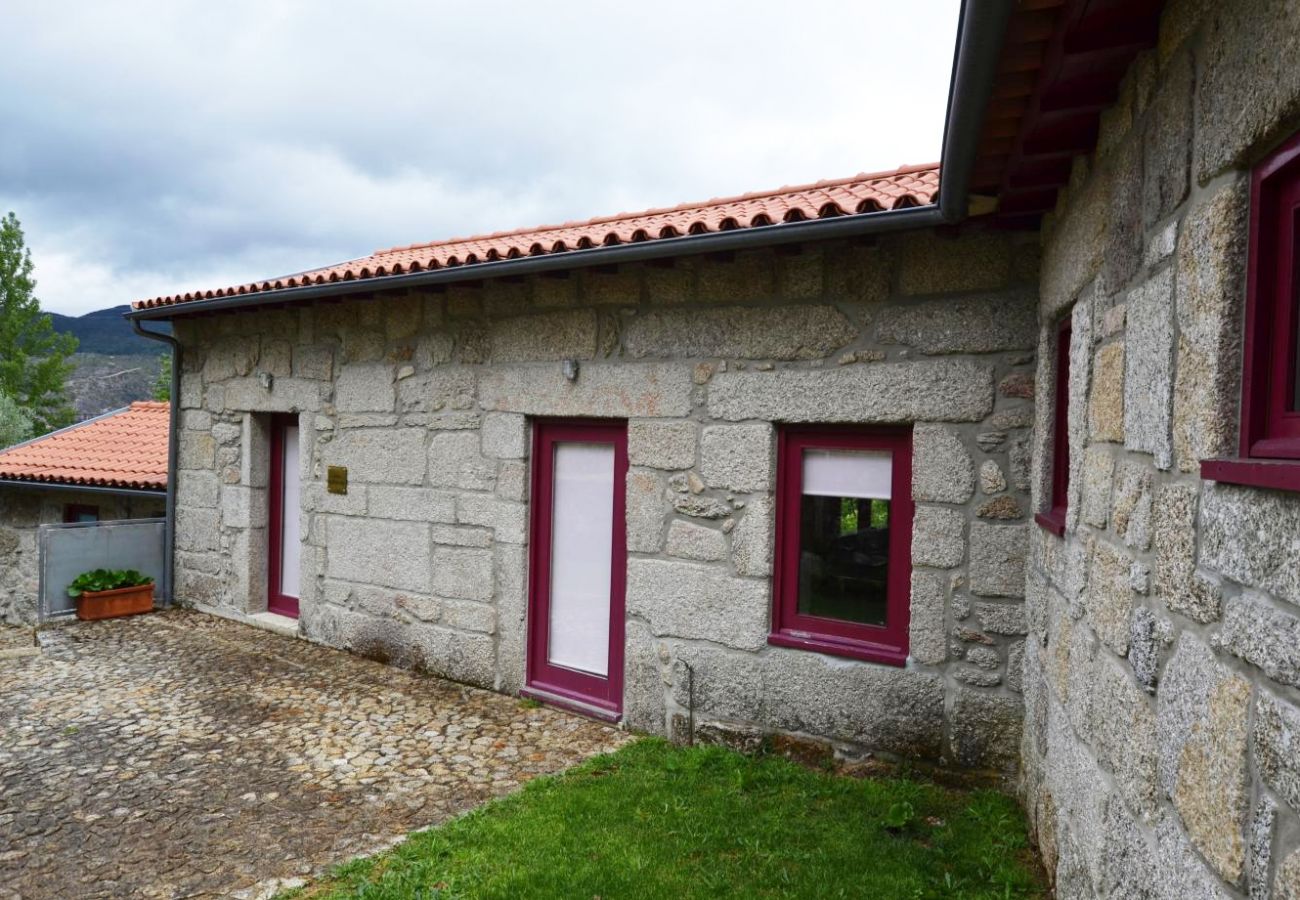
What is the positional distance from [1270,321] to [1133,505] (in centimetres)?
76

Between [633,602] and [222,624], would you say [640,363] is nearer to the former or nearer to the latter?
[633,602]

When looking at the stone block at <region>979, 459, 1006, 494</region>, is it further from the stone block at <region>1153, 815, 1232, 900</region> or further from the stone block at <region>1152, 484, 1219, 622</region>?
the stone block at <region>1153, 815, 1232, 900</region>

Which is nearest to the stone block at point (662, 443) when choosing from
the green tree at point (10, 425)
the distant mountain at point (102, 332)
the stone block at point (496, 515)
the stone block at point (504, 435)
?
the stone block at point (504, 435)

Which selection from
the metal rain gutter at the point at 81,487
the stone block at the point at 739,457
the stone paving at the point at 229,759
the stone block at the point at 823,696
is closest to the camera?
the stone paving at the point at 229,759

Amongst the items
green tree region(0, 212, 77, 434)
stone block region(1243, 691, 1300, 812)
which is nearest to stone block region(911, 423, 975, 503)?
stone block region(1243, 691, 1300, 812)

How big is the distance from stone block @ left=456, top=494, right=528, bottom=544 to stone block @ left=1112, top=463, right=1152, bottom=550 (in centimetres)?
381

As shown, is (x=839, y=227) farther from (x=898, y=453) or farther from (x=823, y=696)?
(x=823, y=696)

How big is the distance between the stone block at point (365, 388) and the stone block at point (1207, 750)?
17.7 feet

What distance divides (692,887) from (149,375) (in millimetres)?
73900

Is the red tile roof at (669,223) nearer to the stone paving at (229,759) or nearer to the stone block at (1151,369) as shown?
the stone block at (1151,369)

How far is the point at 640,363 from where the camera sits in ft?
16.5

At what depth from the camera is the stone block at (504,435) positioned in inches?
220

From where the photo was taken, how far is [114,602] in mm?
7766

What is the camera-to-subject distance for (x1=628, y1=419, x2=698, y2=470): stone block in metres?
4.83
